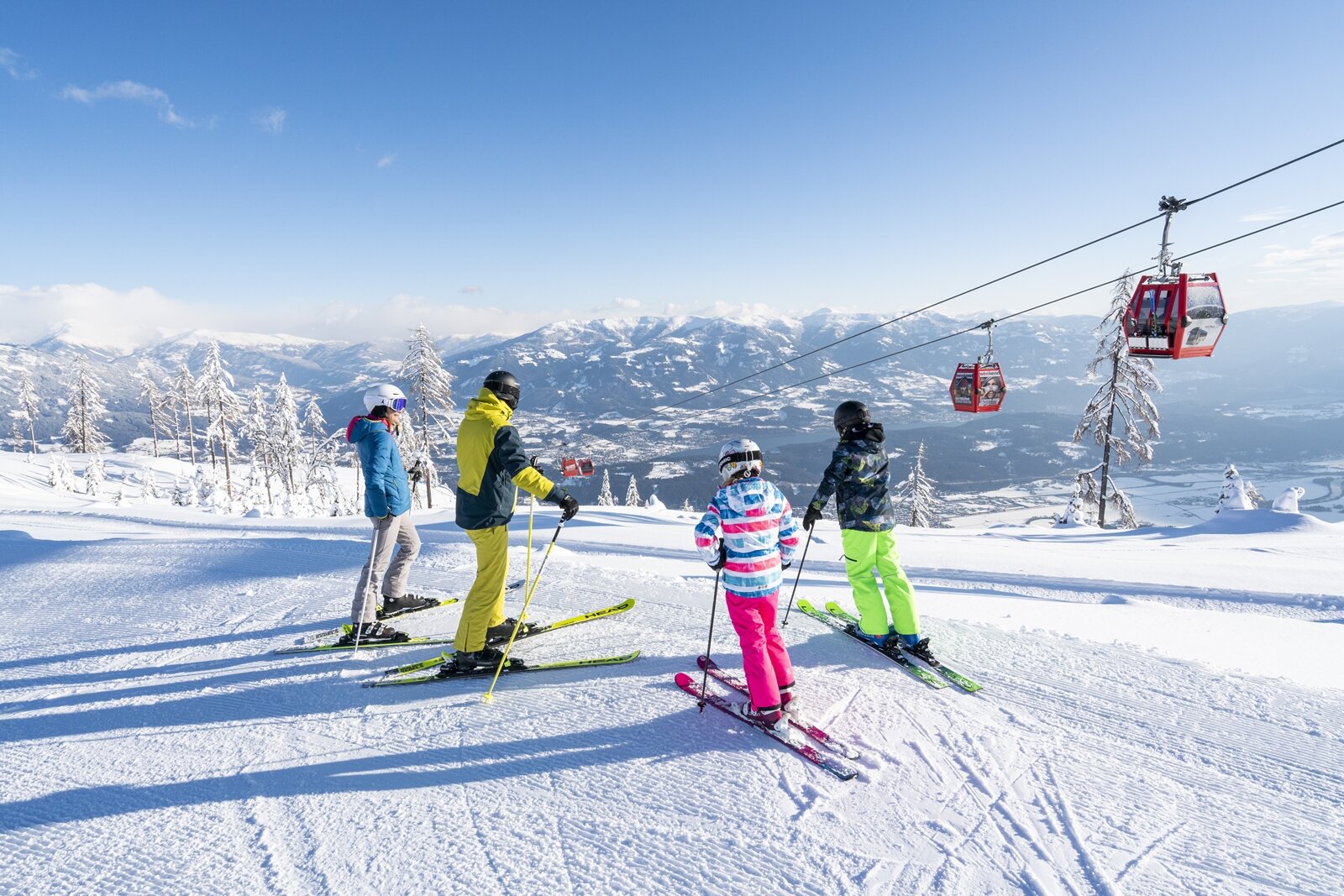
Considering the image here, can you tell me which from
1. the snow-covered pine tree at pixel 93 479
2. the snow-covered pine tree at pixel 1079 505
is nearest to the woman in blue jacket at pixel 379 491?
the snow-covered pine tree at pixel 1079 505

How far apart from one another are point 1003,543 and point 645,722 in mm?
10464

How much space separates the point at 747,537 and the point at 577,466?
37.7 feet

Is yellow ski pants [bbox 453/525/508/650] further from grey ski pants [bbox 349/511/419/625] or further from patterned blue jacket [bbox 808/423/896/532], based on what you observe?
patterned blue jacket [bbox 808/423/896/532]

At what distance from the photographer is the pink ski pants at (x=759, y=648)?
3.64m

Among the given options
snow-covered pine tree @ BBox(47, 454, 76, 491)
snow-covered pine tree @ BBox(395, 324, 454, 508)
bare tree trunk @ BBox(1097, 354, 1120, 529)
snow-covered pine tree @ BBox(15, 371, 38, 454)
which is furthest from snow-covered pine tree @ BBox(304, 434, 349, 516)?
bare tree trunk @ BBox(1097, 354, 1120, 529)

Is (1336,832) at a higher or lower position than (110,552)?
lower

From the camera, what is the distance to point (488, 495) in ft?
14.5

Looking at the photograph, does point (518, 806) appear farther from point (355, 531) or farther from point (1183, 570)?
point (1183, 570)

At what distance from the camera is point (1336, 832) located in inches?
105

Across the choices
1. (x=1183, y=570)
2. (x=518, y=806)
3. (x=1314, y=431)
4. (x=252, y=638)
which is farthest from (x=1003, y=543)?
(x=1314, y=431)

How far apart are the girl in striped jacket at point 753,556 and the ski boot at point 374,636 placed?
3131 millimetres

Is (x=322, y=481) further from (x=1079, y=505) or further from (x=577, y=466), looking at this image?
(x=1079, y=505)

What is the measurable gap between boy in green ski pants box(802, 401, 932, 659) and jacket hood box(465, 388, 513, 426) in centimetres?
254

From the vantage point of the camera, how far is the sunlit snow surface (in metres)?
2.56
